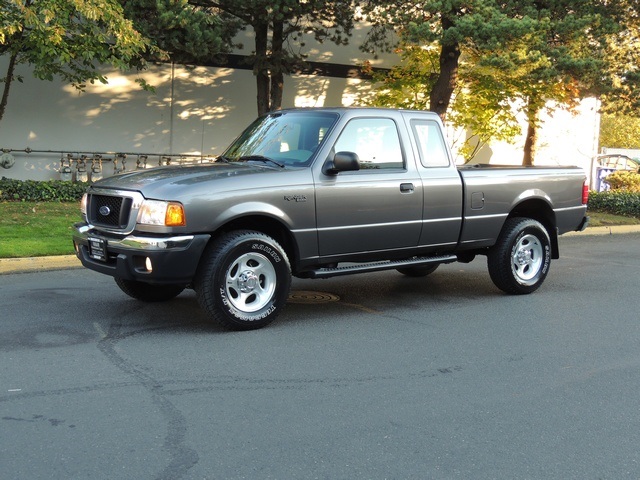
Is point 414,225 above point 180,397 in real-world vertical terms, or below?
above

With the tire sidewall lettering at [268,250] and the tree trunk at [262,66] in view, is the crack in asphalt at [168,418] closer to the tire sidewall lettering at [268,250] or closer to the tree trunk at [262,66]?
the tire sidewall lettering at [268,250]

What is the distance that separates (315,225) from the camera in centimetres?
761

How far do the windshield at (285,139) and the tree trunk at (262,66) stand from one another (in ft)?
32.4

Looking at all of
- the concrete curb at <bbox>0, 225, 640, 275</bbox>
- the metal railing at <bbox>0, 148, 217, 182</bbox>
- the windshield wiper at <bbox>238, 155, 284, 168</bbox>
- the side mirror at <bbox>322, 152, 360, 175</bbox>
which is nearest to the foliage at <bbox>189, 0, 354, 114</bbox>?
the metal railing at <bbox>0, 148, 217, 182</bbox>

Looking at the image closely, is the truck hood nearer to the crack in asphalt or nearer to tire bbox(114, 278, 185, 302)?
tire bbox(114, 278, 185, 302)

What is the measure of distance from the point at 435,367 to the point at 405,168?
2659mm

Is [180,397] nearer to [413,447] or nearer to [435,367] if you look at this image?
[413,447]

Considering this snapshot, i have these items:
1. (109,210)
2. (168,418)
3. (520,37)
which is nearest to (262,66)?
(520,37)

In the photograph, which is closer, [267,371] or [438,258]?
[267,371]

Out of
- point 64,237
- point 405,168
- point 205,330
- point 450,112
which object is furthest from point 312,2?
point 205,330

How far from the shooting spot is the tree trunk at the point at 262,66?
742 inches

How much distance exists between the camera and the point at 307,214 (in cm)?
755

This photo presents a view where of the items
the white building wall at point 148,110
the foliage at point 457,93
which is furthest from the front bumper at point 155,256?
the foliage at point 457,93

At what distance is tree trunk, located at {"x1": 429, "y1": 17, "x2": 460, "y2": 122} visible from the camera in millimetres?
19167
